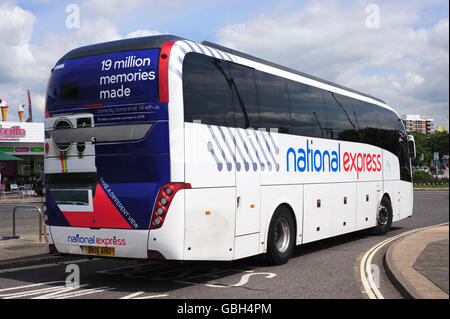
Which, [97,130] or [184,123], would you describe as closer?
[184,123]

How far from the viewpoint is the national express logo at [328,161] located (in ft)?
34.8

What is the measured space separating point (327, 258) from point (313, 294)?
3.68 metres

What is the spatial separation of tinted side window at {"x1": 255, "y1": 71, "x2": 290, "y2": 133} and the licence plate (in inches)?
129

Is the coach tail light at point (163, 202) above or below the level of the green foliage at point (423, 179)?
above

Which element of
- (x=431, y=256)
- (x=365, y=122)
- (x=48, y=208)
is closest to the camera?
(x=48, y=208)

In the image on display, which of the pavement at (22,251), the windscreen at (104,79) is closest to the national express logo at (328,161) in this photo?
the windscreen at (104,79)

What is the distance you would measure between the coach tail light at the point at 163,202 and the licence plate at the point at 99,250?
2.66 feet

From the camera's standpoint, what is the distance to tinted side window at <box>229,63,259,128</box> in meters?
8.82

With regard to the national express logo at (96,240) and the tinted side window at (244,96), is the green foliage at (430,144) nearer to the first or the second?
the tinted side window at (244,96)

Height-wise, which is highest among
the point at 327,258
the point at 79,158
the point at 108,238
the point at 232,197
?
the point at 79,158

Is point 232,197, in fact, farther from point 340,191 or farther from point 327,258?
point 340,191

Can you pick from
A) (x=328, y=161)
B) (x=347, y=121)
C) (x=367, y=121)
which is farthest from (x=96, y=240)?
(x=367, y=121)

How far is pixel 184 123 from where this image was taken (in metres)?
7.56

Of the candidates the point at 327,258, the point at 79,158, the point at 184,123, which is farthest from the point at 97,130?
the point at 327,258
